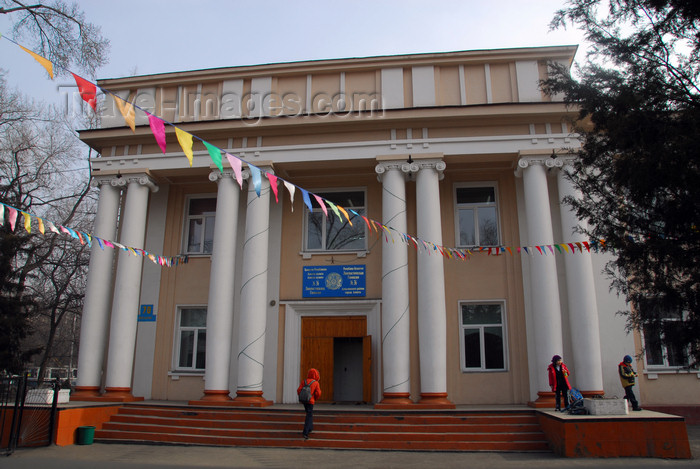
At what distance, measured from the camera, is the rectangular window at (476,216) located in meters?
15.4

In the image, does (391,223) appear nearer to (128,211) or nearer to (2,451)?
(128,211)

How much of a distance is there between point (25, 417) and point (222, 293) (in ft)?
16.5

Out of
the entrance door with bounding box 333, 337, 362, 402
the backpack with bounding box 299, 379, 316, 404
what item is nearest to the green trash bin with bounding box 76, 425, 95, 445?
the backpack with bounding box 299, 379, 316, 404

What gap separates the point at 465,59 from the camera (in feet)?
50.3

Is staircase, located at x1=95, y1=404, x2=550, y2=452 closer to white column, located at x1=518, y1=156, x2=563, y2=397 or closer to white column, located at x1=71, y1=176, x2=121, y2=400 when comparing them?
white column, located at x1=518, y1=156, x2=563, y2=397

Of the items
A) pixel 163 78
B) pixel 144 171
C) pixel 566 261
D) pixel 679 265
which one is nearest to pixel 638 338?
pixel 566 261

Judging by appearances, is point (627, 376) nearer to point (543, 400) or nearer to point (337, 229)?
point (543, 400)

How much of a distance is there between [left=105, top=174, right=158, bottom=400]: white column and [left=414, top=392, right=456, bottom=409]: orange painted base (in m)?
7.63

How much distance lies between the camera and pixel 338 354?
15531mm

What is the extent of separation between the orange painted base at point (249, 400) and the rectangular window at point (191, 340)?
8.41 ft

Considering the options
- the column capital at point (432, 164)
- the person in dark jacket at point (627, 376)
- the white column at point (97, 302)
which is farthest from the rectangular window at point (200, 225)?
the person in dark jacket at point (627, 376)

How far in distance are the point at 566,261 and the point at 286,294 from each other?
7633 mm

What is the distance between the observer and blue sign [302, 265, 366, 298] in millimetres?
15148

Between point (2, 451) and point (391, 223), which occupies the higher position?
point (391, 223)
